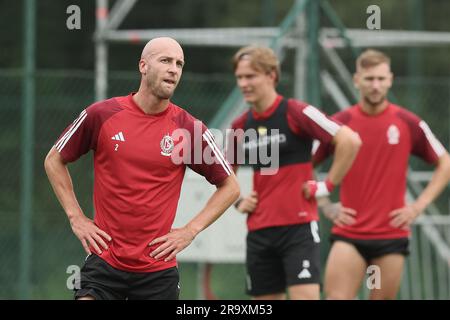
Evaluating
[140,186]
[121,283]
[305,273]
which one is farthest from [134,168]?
[305,273]

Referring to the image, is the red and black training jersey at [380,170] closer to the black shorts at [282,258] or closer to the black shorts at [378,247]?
the black shorts at [378,247]

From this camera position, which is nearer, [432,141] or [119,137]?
[119,137]

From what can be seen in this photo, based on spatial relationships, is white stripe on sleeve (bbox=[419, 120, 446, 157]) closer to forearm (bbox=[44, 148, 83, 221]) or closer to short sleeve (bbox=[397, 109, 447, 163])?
short sleeve (bbox=[397, 109, 447, 163])

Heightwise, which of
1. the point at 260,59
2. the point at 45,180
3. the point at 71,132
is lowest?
the point at 71,132

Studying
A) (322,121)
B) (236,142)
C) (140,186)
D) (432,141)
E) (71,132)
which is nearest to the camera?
(140,186)

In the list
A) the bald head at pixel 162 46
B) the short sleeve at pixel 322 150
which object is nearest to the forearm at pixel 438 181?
the short sleeve at pixel 322 150

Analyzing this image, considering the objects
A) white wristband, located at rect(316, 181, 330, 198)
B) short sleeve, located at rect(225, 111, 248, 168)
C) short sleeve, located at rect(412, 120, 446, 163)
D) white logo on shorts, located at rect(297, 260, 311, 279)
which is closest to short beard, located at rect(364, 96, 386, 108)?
short sleeve, located at rect(412, 120, 446, 163)

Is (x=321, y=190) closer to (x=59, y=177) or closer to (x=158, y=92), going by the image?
(x=158, y=92)

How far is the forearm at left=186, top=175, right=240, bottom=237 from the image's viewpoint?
6.61 metres

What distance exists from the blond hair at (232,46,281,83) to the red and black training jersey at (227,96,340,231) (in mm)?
265

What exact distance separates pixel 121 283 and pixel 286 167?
2.39 metres

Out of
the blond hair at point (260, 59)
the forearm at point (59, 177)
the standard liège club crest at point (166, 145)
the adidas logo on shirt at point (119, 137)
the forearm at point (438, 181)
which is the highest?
the blond hair at point (260, 59)

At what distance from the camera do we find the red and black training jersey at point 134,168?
6.57 m

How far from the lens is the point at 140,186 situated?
21.5 ft
